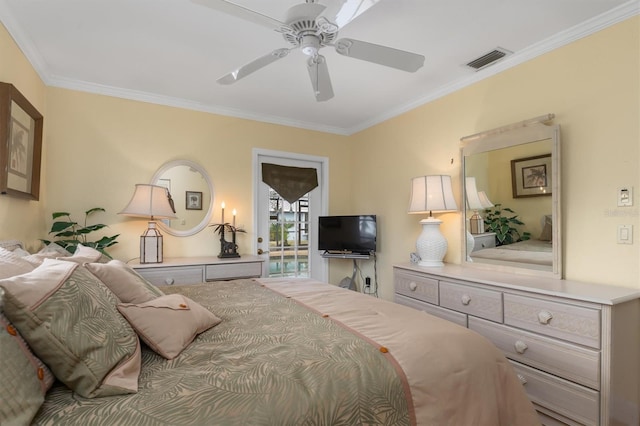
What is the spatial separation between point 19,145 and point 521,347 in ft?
11.7

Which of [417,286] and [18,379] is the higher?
[18,379]

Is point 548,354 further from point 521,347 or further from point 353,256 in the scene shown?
point 353,256

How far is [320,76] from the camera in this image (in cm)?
205

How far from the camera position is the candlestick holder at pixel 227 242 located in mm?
3394

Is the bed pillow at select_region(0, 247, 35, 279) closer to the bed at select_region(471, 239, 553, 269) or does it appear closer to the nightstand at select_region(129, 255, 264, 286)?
the nightstand at select_region(129, 255, 264, 286)

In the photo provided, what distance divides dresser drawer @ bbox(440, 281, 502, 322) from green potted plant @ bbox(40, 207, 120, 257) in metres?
2.82

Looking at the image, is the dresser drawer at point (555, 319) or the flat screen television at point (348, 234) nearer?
the dresser drawer at point (555, 319)

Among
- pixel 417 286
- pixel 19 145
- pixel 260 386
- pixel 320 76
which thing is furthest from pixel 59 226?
pixel 417 286

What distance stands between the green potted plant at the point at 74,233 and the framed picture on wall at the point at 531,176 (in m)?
3.35

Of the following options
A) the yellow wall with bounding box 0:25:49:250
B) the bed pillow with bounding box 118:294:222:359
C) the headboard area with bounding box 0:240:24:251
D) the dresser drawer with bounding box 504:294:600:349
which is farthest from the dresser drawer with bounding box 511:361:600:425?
the yellow wall with bounding box 0:25:49:250

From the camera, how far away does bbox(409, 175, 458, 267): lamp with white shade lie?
287cm

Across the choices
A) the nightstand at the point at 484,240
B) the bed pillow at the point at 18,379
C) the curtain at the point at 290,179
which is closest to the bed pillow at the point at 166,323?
the bed pillow at the point at 18,379

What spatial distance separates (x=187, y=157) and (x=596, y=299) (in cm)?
353

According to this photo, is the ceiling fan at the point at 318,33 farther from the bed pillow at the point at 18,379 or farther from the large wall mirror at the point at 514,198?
the bed pillow at the point at 18,379
